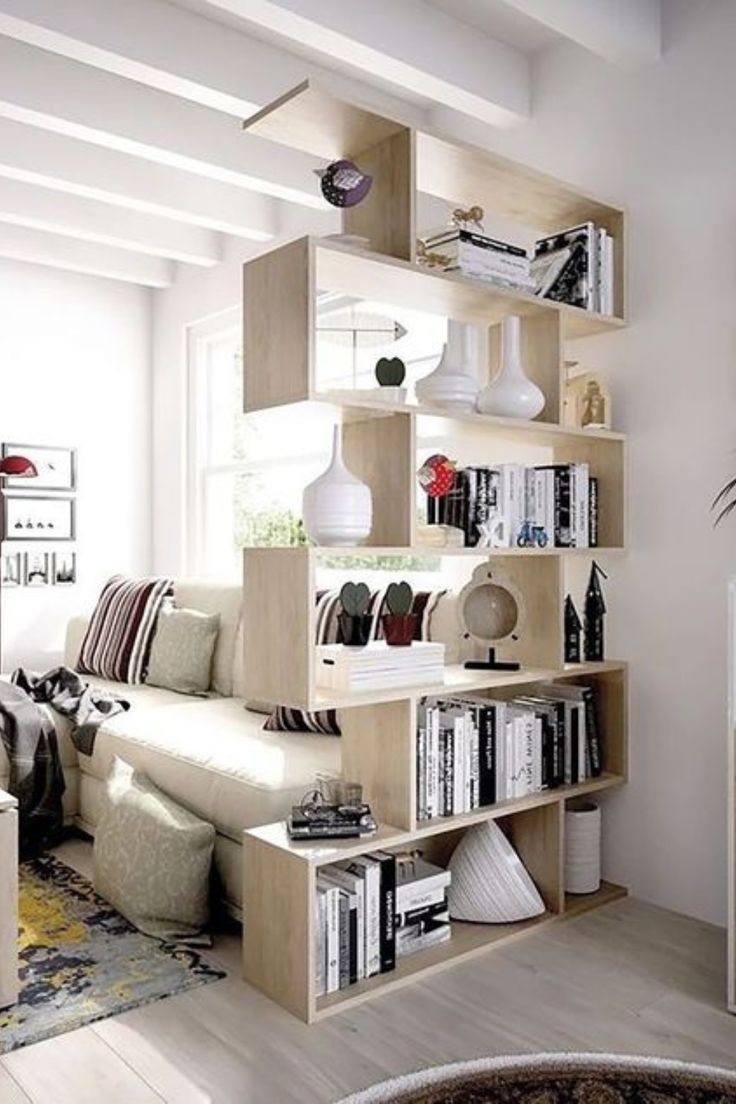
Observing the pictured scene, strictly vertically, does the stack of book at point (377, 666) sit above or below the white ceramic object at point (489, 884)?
above

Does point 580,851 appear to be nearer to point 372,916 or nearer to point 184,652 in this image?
point 372,916

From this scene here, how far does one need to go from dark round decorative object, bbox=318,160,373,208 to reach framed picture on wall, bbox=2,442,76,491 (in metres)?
2.89

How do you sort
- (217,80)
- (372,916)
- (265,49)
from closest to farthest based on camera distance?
(372,916)
(217,80)
(265,49)

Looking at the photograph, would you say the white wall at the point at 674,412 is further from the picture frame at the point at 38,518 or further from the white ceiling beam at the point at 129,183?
the picture frame at the point at 38,518

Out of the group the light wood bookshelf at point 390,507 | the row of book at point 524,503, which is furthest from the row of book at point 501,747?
the row of book at point 524,503

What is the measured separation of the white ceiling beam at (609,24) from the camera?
2600 mm

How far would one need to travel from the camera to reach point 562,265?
293 cm

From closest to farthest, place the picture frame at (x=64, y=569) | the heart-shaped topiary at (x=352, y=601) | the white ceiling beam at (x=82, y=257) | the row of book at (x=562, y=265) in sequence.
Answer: the heart-shaped topiary at (x=352, y=601) < the row of book at (x=562, y=265) < the white ceiling beam at (x=82, y=257) < the picture frame at (x=64, y=569)

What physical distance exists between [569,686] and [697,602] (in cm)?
49

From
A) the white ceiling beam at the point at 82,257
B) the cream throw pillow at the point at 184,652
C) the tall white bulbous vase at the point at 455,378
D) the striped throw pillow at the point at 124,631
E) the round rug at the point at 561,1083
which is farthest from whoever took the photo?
the white ceiling beam at the point at 82,257

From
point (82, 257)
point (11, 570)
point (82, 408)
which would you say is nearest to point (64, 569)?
point (11, 570)

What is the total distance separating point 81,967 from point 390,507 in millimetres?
1397

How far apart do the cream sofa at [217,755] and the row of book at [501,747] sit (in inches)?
14.6

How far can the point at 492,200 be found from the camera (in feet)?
9.25
